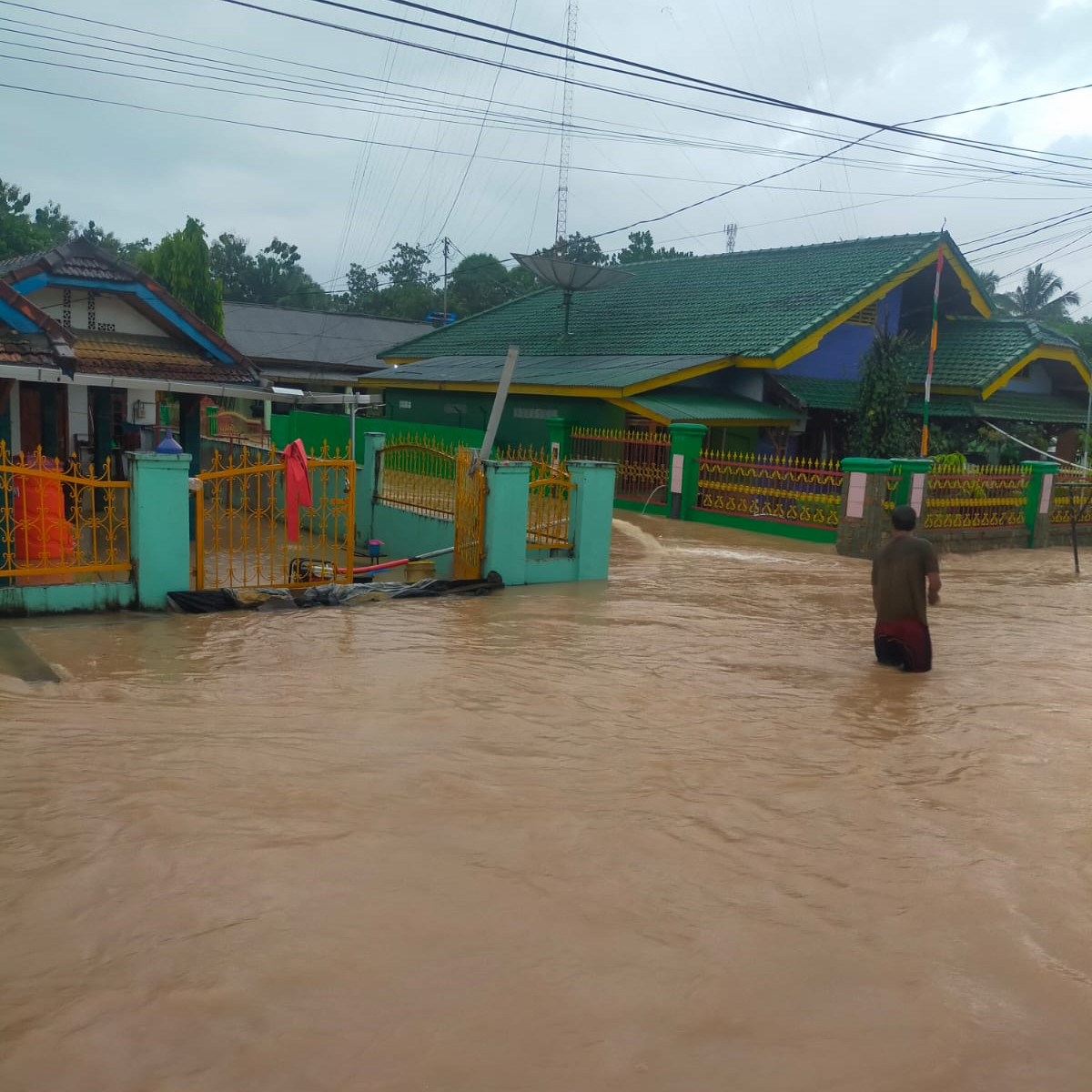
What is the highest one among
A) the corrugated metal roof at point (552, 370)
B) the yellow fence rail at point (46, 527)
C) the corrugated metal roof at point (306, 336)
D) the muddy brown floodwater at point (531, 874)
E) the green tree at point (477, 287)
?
the green tree at point (477, 287)

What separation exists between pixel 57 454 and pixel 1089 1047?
1437 cm

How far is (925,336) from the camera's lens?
80.4 ft

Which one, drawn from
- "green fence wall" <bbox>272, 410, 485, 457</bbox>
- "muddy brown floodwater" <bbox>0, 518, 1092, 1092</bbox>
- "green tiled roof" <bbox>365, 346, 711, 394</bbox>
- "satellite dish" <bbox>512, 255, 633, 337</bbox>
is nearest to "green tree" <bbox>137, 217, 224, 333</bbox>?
"green tiled roof" <bbox>365, 346, 711, 394</bbox>

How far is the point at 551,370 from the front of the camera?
76.2 feet

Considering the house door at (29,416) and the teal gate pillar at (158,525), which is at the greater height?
the house door at (29,416)

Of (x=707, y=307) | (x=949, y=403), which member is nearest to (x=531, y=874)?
(x=949, y=403)

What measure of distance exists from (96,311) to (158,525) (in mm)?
6058

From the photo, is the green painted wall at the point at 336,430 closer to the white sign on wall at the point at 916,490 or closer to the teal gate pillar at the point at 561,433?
the teal gate pillar at the point at 561,433

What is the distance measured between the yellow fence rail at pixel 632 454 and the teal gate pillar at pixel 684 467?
460 millimetres

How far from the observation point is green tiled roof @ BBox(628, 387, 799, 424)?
19.2 m

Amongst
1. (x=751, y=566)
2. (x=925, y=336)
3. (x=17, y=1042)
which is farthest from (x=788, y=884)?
(x=925, y=336)

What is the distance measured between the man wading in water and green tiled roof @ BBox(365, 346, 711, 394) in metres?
11.3

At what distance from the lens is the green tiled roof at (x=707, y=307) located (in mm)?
21547

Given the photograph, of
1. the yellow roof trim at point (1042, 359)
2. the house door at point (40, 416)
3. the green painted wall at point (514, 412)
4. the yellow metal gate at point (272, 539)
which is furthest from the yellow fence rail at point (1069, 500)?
the house door at point (40, 416)
